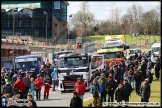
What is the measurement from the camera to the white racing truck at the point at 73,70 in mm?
27828

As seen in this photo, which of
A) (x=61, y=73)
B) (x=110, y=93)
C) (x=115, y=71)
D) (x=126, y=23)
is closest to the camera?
(x=110, y=93)

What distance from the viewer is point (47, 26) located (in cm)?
11394

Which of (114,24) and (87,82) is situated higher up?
(114,24)

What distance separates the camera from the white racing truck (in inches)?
1096

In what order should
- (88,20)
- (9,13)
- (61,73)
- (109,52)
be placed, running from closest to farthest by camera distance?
1. (61,73)
2. (109,52)
3. (88,20)
4. (9,13)

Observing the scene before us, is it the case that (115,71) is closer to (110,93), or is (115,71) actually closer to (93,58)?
(93,58)

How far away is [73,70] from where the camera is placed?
28.0 meters

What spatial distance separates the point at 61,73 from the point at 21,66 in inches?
377

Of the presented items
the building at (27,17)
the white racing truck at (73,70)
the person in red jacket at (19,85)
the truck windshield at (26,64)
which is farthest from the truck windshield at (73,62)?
the building at (27,17)

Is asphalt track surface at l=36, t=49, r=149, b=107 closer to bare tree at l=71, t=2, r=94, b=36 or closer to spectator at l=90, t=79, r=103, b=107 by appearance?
spectator at l=90, t=79, r=103, b=107

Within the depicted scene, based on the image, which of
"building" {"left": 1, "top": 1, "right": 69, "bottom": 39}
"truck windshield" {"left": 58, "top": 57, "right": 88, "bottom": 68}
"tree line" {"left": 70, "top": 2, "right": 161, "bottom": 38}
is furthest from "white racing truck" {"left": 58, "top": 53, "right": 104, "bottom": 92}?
"building" {"left": 1, "top": 1, "right": 69, "bottom": 39}

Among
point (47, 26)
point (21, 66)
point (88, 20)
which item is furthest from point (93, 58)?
point (47, 26)

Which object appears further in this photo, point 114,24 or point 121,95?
point 114,24

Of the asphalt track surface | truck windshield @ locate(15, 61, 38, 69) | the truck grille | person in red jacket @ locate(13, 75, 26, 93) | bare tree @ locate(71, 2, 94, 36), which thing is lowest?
the asphalt track surface
